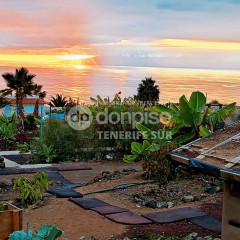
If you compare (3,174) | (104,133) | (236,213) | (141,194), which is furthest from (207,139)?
(104,133)

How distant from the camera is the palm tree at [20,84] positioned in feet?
97.0

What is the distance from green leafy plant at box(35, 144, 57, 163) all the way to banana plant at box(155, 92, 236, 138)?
536 centimetres

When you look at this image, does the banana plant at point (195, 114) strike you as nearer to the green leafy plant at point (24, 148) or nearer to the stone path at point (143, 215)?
the stone path at point (143, 215)

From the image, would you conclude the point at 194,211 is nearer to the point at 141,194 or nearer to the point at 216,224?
the point at 216,224

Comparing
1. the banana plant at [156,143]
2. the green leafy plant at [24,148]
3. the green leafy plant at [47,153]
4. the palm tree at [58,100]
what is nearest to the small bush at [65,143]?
the green leafy plant at [47,153]

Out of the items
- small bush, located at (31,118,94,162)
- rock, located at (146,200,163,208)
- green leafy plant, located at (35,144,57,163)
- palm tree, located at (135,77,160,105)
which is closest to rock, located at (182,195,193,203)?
rock, located at (146,200,163,208)

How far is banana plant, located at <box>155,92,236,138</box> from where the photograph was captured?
13.0 meters

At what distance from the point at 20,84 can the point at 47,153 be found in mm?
13177

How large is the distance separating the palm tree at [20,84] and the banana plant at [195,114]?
17017 mm

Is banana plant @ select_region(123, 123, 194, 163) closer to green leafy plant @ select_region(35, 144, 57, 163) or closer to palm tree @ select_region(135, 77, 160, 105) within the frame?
green leafy plant @ select_region(35, 144, 57, 163)

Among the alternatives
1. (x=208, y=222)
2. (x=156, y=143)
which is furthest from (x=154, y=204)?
(x=156, y=143)

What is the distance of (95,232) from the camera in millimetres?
7910

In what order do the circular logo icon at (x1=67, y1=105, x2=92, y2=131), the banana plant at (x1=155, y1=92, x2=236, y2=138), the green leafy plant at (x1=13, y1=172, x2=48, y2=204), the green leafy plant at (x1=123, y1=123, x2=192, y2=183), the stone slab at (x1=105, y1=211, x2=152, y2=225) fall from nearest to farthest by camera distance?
the stone slab at (x1=105, y1=211, x2=152, y2=225)
the green leafy plant at (x1=13, y1=172, x2=48, y2=204)
the green leafy plant at (x1=123, y1=123, x2=192, y2=183)
the banana plant at (x1=155, y1=92, x2=236, y2=138)
the circular logo icon at (x1=67, y1=105, x2=92, y2=131)

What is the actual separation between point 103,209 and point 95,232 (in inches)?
51.9
